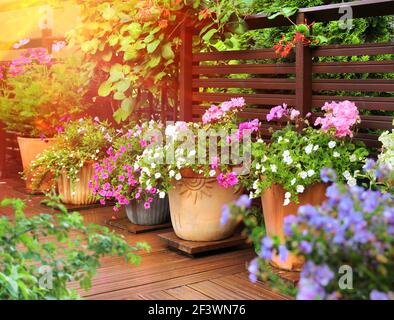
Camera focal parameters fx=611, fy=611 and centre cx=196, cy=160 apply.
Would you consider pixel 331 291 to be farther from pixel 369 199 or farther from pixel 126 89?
pixel 126 89

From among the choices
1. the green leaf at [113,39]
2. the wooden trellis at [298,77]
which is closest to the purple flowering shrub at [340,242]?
the wooden trellis at [298,77]

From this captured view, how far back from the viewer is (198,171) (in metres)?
3.37

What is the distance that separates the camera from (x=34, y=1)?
6.68m

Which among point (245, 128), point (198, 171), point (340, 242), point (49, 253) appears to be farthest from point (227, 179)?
point (340, 242)

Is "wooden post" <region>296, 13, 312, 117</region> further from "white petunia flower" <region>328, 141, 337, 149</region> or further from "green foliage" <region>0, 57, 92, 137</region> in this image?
"green foliage" <region>0, 57, 92, 137</region>

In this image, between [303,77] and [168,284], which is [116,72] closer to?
[303,77]

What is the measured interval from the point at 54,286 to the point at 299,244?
977 mm

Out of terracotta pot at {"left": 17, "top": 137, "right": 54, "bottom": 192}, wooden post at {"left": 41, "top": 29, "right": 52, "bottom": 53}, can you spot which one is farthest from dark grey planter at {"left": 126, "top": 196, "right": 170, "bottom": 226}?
wooden post at {"left": 41, "top": 29, "right": 52, "bottom": 53}

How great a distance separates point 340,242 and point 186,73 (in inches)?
121

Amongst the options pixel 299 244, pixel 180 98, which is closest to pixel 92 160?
pixel 180 98

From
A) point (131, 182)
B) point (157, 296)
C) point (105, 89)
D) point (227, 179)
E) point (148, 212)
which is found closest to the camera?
point (157, 296)

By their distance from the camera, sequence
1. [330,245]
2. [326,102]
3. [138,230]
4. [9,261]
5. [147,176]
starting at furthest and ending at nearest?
[138,230]
[147,176]
[326,102]
[9,261]
[330,245]

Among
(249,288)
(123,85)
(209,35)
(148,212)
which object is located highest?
(209,35)

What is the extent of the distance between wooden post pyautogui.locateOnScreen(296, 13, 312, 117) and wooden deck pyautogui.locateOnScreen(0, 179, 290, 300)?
89 centimetres
